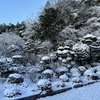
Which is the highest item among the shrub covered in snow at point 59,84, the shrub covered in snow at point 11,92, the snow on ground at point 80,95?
the shrub covered in snow at point 11,92

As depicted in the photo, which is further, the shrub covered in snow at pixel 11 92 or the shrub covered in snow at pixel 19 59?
the shrub covered in snow at pixel 19 59

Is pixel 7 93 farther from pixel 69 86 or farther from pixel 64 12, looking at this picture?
pixel 64 12

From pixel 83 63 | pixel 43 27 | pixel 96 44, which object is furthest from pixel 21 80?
pixel 43 27

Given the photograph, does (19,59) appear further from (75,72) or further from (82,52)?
(82,52)

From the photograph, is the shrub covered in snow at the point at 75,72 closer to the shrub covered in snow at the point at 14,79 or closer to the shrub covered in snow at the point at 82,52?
the shrub covered in snow at the point at 82,52

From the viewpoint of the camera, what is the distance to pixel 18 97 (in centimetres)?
866

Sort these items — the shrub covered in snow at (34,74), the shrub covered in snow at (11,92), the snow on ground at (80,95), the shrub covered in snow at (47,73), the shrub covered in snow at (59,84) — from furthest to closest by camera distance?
the shrub covered in snow at (47,73) < the shrub covered in snow at (34,74) < the shrub covered in snow at (59,84) < the shrub covered in snow at (11,92) < the snow on ground at (80,95)

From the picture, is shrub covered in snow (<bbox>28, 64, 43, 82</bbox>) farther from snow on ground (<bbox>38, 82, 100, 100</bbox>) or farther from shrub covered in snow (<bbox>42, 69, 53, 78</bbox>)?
snow on ground (<bbox>38, 82, 100, 100</bbox>)

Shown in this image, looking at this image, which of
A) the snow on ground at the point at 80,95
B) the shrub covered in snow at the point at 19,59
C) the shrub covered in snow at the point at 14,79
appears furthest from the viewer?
the shrub covered in snow at the point at 19,59

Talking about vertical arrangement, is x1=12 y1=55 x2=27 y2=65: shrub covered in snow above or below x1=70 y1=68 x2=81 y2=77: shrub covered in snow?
above

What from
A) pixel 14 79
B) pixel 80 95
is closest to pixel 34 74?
pixel 14 79

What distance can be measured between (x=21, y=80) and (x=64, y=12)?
48.4 feet

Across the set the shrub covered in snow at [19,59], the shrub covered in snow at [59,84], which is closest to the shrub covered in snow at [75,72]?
the shrub covered in snow at [59,84]

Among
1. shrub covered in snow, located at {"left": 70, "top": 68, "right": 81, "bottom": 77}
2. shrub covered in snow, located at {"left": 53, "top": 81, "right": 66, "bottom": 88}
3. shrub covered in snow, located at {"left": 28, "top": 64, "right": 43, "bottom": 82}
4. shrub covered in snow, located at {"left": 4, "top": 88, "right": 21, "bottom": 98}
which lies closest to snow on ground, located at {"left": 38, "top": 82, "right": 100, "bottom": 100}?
shrub covered in snow, located at {"left": 53, "top": 81, "right": 66, "bottom": 88}
